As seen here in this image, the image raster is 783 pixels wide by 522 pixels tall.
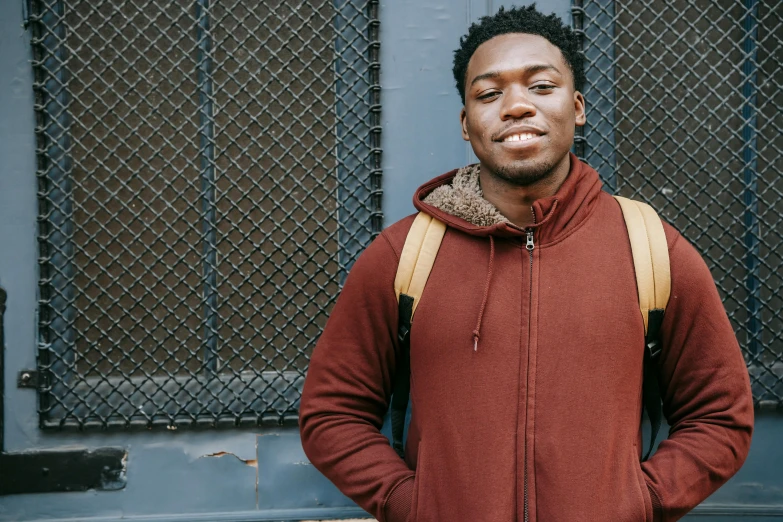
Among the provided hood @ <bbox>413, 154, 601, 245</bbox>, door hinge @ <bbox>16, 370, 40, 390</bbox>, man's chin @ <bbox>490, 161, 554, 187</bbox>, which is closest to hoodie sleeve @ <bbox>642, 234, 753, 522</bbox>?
hood @ <bbox>413, 154, 601, 245</bbox>

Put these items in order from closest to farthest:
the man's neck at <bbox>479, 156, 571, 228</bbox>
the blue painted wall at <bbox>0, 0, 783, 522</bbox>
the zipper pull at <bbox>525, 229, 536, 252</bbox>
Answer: the zipper pull at <bbox>525, 229, 536, 252</bbox> < the man's neck at <bbox>479, 156, 571, 228</bbox> < the blue painted wall at <bbox>0, 0, 783, 522</bbox>

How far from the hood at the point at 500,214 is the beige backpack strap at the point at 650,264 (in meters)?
0.15

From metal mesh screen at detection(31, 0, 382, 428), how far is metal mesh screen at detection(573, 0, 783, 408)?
89 centimetres

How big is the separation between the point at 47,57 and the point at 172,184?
2.10ft

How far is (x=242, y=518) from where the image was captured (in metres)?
2.40

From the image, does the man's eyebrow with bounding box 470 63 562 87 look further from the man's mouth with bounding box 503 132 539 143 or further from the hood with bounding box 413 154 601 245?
the hood with bounding box 413 154 601 245

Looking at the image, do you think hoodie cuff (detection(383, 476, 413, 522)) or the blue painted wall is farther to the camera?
the blue painted wall

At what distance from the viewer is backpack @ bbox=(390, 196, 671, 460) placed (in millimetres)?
1704

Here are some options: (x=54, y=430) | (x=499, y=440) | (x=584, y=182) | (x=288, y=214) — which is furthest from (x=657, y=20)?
(x=54, y=430)

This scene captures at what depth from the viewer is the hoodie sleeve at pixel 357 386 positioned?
69.2 inches

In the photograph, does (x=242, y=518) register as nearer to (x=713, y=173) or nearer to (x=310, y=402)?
(x=310, y=402)

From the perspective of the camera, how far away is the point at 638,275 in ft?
5.57

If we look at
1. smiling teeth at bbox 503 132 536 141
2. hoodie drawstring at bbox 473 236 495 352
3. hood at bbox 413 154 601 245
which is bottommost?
hoodie drawstring at bbox 473 236 495 352

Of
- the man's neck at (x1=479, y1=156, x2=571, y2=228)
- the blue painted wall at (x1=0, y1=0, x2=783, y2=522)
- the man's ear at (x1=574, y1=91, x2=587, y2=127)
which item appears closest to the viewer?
the man's neck at (x1=479, y1=156, x2=571, y2=228)
